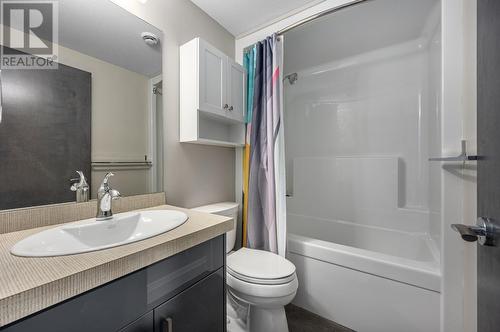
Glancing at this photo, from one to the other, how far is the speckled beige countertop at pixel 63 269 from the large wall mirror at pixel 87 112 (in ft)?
0.91

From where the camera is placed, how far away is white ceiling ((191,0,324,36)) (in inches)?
59.7

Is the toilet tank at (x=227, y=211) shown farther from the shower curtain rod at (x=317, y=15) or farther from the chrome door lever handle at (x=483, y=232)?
the shower curtain rod at (x=317, y=15)

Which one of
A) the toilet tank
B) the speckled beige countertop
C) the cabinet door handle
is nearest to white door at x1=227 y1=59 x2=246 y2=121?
the toilet tank

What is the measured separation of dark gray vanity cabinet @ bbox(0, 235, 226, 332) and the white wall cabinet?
86cm

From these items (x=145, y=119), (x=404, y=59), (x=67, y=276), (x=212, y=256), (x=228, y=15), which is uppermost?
(x=228, y=15)

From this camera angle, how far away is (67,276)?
0.46 meters

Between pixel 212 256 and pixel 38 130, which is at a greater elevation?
pixel 38 130

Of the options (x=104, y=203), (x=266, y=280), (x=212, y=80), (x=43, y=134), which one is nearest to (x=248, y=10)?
(x=212, y=80)

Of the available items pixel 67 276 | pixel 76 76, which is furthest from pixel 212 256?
pixel 76 76

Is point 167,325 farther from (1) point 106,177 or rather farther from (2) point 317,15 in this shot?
(2) point 317,15

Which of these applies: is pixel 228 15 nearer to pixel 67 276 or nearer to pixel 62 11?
pixel 62 11

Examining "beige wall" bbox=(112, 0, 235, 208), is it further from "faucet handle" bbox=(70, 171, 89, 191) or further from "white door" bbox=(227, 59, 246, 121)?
"faucet handle" bbox=(70, 171, 89, 191)

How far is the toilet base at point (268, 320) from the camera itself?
1174mm

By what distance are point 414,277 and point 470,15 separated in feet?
4.61
